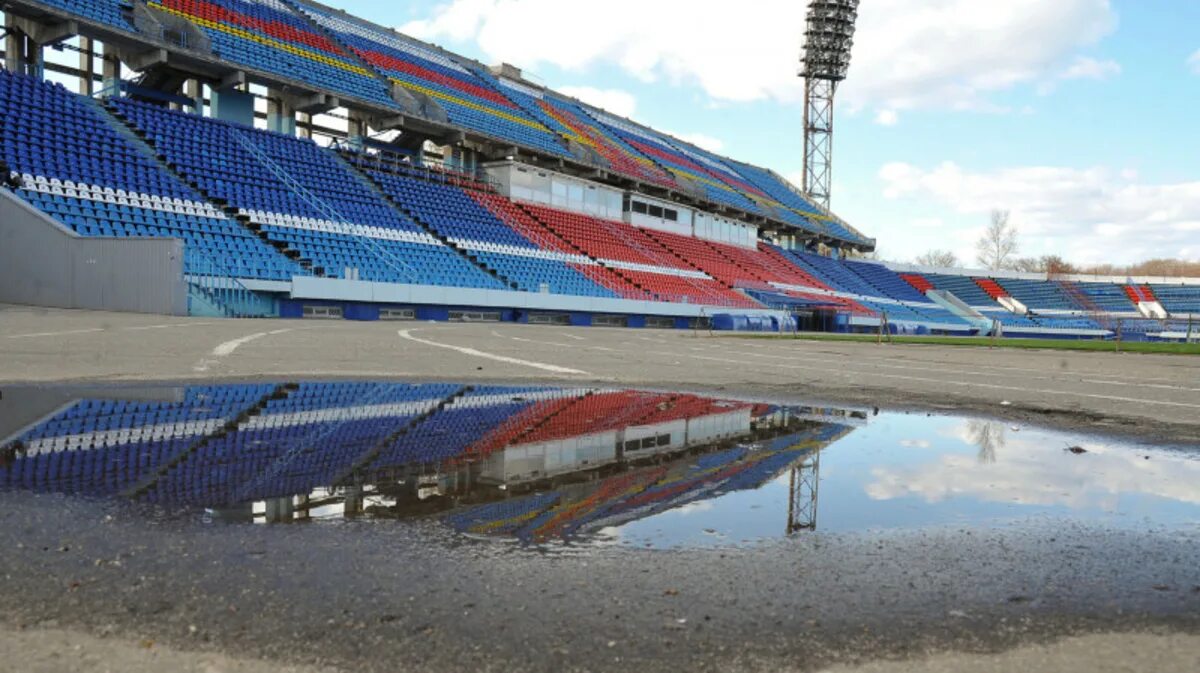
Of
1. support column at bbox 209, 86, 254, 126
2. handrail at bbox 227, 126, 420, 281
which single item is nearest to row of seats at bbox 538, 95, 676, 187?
support column at bbox 209, 86, 254, 126

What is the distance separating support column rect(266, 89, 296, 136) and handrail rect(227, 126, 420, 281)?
375 cm

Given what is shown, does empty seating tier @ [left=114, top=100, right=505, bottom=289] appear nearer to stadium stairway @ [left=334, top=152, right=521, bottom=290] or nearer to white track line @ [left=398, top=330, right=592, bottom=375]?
stadium stairway @ [left=334, top=152, right=521, bottom=290]

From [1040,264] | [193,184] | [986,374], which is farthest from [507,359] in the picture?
[1040,264]

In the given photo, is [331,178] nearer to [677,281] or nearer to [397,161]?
[397,161]

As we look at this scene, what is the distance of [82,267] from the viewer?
18734mm

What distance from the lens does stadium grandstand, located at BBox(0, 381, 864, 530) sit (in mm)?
2814

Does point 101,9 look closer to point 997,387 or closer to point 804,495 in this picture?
point 997,387

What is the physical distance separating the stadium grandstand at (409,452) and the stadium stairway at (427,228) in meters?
24.9

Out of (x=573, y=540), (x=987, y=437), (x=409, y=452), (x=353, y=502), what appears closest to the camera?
(x=573, y=540)

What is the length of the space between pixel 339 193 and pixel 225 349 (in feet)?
68.2

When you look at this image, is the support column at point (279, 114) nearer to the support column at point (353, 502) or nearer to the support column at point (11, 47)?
the support column at point (11, 47)

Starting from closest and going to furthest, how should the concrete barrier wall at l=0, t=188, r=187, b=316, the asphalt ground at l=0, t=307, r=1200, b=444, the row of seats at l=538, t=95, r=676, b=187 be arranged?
the asphalt ground at l=0, t=307, r=1200, b=444, the concrete barrier wall at l=0, t=188, r=187, b=316, the row of seats at l=538, t=95, r=676, b=187

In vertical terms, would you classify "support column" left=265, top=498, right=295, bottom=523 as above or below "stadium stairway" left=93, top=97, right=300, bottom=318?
below


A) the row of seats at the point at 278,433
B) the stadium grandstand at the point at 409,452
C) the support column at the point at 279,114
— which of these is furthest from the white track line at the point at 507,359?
the support column at the point at 279,114
